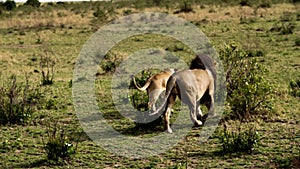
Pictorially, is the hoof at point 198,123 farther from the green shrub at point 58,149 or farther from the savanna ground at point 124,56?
the green shrub at point 58,149

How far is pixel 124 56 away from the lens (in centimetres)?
1709

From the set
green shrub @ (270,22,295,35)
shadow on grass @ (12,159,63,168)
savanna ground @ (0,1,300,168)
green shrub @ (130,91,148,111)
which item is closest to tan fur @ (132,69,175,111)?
savanna ground @ (0,1,300,168)

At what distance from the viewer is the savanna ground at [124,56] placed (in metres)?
6.89

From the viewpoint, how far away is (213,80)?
336 inches

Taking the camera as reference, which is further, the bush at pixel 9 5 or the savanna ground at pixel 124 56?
the bush at pixel 9 5

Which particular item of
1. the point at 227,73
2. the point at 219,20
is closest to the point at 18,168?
the point at 227,73

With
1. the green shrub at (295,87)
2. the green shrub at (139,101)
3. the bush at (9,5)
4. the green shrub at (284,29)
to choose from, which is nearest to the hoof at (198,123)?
the green shrub at (139,101)

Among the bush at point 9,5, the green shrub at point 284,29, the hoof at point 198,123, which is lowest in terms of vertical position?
the hoof at point 198,123

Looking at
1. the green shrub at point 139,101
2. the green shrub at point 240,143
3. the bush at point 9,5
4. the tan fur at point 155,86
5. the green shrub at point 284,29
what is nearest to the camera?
the green shrub at point 240,143

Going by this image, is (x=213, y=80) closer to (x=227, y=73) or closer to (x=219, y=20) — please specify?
(x=227, y=73)

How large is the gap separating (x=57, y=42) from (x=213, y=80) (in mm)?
14588

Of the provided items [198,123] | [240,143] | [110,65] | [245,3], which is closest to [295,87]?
[198,123]

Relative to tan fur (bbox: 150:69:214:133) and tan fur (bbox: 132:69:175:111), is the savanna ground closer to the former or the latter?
tan fur (bbox: 150:69:214:133)

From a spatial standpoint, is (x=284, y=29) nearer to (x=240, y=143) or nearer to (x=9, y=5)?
(x=240, y=143)
